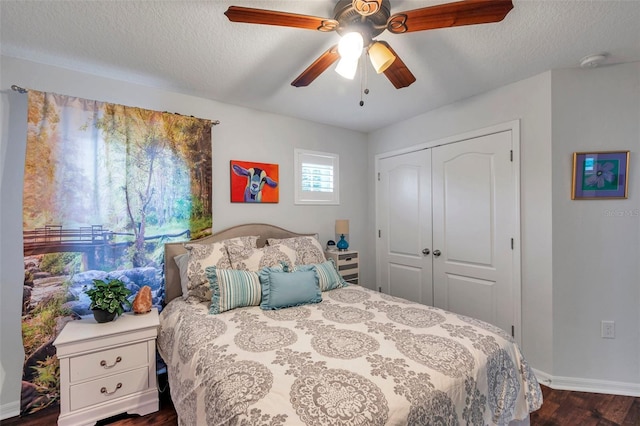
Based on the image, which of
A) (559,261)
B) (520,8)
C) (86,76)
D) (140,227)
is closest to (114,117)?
(86,76)

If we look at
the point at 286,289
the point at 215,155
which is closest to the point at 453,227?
the point at 286,289

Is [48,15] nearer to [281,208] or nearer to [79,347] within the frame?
[79,347]

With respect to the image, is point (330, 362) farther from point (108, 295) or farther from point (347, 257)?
point (347, 257)

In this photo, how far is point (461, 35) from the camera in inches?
67.4

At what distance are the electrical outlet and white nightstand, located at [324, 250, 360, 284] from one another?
2.04 m

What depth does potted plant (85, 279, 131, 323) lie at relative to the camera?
1857 millimetres

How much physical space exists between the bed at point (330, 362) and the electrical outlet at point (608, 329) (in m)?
1.08

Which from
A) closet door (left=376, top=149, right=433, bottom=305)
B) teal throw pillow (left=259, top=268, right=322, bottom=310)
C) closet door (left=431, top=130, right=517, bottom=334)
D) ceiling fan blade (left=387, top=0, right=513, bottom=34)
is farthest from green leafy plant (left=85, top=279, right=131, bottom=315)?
closet door (left=431, top=130, right=517, bottom=334)

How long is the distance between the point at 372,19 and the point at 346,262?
232 cm

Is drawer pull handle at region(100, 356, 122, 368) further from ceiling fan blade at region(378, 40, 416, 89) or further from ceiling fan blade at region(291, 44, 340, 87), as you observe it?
ceiling fan blade at region(378, 40, 416, 89)

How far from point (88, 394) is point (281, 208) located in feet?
6.68

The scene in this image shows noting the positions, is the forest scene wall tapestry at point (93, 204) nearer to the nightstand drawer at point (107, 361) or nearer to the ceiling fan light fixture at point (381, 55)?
the nightstand drawer at point (107, 361)

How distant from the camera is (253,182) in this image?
2854 millimetres

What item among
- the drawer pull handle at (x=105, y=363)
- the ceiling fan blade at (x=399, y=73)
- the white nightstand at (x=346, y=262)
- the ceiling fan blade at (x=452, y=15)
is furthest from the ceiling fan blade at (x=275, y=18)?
the white nightstand at (x=346, y=262)
